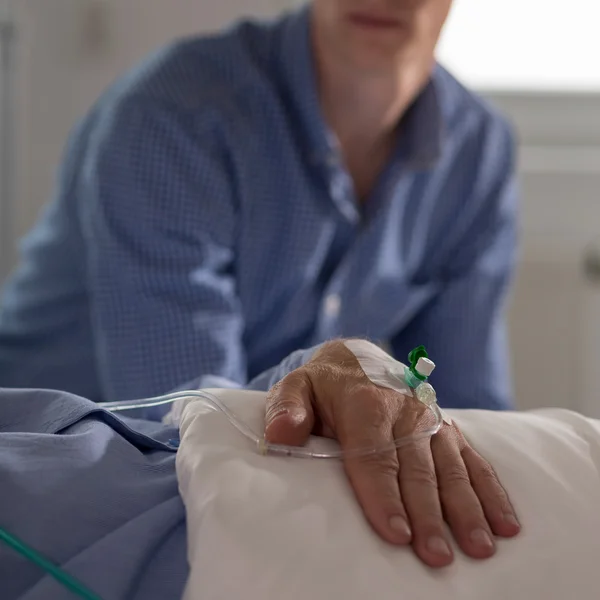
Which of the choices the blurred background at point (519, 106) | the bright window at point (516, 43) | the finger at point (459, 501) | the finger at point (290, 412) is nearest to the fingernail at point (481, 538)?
the finger at point (459, 501)

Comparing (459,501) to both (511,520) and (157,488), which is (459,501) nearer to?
(511,520)

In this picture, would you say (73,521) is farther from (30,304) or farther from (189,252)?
(30,304)

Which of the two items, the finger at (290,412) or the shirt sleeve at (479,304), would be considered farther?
the shirt sleeve at (479,304)

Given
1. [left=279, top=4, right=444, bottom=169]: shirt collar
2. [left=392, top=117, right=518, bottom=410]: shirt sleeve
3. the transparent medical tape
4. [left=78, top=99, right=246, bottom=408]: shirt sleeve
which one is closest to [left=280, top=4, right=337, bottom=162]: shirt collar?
[left=279, top=4, right=444, bottom=169]: shirt collar

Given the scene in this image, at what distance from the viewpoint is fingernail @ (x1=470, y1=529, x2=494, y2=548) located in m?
Answer: 0.52

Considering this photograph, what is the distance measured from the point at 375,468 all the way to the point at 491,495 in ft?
0.24

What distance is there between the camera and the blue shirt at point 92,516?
512mm

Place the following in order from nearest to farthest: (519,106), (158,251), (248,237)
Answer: (158,251) < (248,237) < (519,106)

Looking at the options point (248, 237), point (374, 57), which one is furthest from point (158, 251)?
point (374, 57)

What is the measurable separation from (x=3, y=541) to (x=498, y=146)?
1149 millimetres

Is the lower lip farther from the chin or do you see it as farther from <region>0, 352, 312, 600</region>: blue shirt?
<region>0, 352, 312, 600</region>: blue shirt

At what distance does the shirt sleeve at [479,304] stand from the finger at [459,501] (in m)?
0.81

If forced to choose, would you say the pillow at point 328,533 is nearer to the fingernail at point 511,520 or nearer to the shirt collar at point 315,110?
the fingernail at point 511,520

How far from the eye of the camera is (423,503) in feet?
1.77
